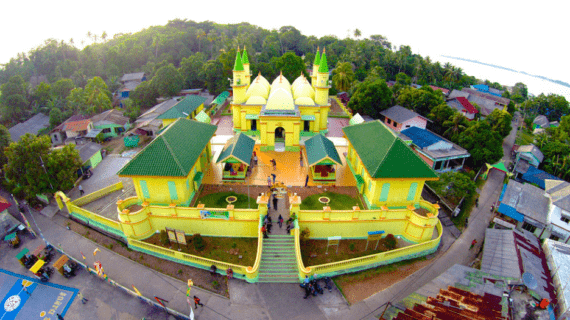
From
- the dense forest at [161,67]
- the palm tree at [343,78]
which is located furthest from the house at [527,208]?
the palm tree at [343,78]

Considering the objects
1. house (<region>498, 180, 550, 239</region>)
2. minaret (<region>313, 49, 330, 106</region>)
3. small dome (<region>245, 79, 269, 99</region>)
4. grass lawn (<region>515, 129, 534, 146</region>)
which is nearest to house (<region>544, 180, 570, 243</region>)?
house (<region>498, 180, 550, 239</region>)

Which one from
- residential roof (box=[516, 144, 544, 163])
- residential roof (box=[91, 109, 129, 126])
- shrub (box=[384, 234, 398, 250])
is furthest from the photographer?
residential roof (box=[91, 109, 129, 126])

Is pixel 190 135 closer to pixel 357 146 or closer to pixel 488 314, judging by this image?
pixel 357 146

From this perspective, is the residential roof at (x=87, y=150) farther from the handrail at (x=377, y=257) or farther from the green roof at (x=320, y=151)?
the handrail at (x=377, y=257)

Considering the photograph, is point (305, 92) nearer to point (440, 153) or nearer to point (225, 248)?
point (440, 153)

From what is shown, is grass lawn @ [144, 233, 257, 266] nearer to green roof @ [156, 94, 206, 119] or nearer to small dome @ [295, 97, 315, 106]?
small dome @ [295, 97, 315, 106]

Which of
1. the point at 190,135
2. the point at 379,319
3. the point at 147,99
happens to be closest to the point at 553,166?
the point at 379,319
